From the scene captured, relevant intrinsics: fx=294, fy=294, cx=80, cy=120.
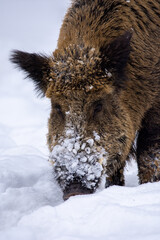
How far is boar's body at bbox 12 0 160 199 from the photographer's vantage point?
136 inches

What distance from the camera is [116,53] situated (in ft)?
12.6

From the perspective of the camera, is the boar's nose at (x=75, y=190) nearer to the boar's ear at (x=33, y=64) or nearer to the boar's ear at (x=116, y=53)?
the boar's ear at (x=116, y=53)

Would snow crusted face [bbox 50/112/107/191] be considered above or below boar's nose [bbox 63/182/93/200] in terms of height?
above

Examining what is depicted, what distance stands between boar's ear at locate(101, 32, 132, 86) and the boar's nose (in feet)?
5.27

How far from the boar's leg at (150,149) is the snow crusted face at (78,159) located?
1.32 meters

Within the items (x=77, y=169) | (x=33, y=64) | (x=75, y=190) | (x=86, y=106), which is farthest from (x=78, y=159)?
(x=33, y=64)

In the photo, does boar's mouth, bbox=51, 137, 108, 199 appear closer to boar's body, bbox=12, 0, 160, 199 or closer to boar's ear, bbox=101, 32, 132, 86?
boar's body, bbox=12, 0, 160, 199

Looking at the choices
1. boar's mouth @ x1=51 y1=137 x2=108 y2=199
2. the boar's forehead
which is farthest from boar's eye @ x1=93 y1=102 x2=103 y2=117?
boar's mouth @ x1=51 y1=137 x2=108 y2=199

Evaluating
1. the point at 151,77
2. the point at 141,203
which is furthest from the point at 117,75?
the point at 141,203

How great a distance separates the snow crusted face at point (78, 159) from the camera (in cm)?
320

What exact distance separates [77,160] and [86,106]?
2.65ft

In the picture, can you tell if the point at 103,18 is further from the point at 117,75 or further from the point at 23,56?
the point at 23,56

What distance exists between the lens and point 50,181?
447 cm

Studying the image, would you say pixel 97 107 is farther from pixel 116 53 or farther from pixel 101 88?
pixel 116 53
